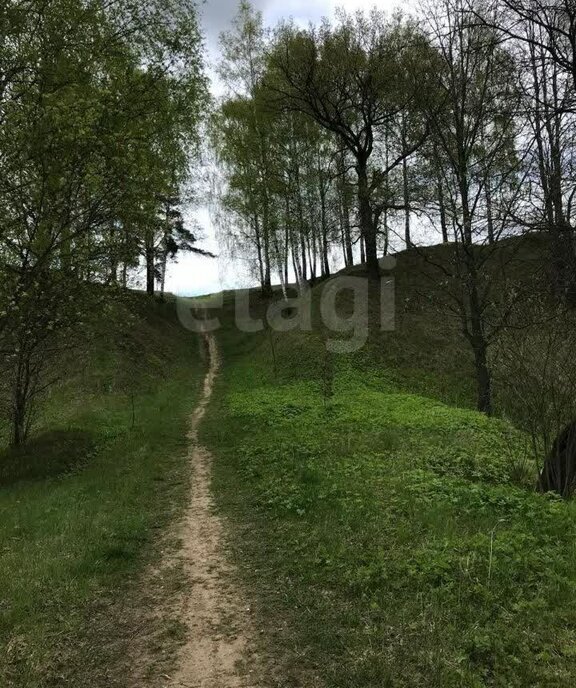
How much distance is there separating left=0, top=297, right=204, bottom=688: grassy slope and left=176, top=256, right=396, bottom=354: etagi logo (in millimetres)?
8267

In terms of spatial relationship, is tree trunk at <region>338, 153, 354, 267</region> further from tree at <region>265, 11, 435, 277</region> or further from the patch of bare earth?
the patch of bare earth

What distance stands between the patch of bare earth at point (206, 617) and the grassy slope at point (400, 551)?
0.25 metres

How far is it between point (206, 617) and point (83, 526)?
3276mm

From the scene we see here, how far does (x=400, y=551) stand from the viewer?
5840 millimetres

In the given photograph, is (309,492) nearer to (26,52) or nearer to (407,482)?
(407,482)

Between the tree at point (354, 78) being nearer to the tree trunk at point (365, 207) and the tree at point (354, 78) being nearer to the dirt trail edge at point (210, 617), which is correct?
the tree trunk at point (365, 207)

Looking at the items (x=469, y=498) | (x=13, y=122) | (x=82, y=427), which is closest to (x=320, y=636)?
(x=469, y=498)

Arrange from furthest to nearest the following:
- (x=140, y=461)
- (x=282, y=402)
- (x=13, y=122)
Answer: (x=282, y=402) → (x=140, y=461) → (x=13, y=122)

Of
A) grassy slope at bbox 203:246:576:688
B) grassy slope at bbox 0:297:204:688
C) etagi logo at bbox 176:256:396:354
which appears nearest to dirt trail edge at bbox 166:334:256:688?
grassy slope at bbox 203:246:576:688

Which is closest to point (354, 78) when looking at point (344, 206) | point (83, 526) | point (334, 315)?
point (344, 206)

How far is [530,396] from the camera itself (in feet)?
30.3

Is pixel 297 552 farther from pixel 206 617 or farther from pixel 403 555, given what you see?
pixel 206 617

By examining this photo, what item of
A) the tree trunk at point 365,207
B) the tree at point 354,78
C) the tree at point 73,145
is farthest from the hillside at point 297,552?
the tree at point 354,78

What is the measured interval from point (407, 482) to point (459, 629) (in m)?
4.04
